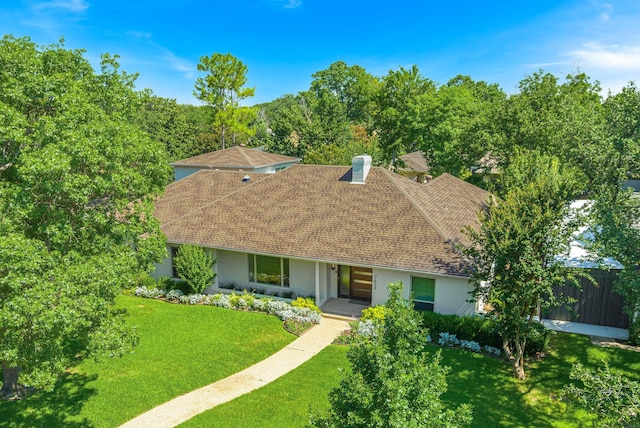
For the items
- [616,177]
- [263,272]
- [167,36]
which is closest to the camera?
[616,177]

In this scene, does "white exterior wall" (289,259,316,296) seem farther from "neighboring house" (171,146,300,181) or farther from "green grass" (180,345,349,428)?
"neighboring house" (171,146,300,181)

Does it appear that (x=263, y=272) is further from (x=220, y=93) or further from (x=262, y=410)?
(x=220, y=93)

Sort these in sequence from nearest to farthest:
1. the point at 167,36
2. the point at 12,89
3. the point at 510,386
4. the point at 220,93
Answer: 1. the point at 12,89
2. the point at 510,386
3. the point at 167,36
4. the point at 220,93

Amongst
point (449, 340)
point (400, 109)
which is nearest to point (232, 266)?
point (449, 340)

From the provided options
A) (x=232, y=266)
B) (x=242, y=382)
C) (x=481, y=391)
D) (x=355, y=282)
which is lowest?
(x=242, y=382)

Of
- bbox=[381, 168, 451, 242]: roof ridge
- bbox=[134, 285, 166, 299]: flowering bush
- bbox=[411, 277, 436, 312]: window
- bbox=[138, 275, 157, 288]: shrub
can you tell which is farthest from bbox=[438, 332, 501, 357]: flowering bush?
bbox=[138, 275, 157, 288]: shrub

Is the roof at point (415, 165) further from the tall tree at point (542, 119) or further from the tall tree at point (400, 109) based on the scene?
the tall tree at point (542, 119)

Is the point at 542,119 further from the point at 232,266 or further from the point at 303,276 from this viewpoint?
the point at 232,266

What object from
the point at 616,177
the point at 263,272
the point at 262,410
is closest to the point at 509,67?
the point at 616,177

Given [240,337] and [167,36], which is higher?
[167,36]
